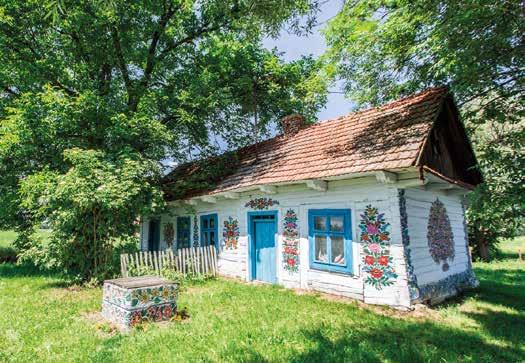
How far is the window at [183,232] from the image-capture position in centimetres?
1372

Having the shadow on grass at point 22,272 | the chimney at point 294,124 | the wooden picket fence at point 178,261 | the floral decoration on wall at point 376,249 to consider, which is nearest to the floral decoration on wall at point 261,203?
the wooden picket fence at point 178,261

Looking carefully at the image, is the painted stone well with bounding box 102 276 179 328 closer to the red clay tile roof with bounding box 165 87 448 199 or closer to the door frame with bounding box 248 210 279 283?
the door frame with bounding box 248 210 279 283

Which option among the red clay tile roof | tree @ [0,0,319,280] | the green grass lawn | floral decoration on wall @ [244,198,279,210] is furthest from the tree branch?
the green grass lawn

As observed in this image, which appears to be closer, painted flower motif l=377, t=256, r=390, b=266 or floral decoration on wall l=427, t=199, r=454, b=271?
painted flower motif l=377, t=256, r=390, b=266

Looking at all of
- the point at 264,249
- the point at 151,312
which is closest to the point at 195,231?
the point at 264,249

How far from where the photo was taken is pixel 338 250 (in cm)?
804

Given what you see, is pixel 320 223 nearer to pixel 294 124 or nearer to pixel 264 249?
pixel 264 249

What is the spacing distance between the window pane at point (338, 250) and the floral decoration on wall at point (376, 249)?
0.63 m

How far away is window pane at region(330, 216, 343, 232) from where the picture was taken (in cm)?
806

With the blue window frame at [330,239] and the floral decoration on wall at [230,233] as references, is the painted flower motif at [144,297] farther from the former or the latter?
the floral decoration on wall at [230,233]

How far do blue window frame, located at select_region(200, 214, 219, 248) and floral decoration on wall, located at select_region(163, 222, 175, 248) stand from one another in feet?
8.60

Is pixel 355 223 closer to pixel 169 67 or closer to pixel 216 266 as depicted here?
pixel 216 266

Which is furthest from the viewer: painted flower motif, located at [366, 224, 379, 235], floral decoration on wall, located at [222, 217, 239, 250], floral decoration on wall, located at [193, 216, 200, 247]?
floral decoration on wall, located at [193, 216, 200, 247]

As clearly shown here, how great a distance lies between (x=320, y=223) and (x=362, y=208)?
1372 millimetres
